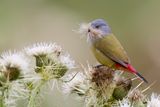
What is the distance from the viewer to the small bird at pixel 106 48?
5473 millimetres

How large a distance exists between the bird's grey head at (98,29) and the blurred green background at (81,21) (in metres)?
4.55

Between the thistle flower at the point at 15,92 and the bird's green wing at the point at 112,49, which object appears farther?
the bird's green wing at the point at 112,49

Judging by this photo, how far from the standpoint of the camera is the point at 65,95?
5.17 meters

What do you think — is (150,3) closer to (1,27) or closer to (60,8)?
(60,8)

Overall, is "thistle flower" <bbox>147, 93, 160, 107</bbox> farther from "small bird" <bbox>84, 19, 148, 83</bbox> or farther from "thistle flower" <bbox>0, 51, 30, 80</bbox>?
"thistle flower" <bbox>0, 51, 30, 80</bbox>

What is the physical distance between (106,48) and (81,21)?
20.1ft

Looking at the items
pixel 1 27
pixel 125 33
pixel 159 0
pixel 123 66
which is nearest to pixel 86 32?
pixel 123 66

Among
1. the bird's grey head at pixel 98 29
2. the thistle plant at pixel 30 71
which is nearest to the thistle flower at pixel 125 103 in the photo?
the thistle plant at pixel 30 71

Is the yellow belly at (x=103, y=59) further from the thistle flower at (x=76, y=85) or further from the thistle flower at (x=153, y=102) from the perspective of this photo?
the thistle flower at (x=153, y=102)

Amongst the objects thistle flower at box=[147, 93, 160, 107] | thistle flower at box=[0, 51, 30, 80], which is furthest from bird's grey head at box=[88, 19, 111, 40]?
thistle flower at box=[147, 93, 160, 107]

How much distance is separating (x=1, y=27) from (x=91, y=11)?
2178 millimetres

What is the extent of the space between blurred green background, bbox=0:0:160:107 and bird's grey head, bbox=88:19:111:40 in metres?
4.55

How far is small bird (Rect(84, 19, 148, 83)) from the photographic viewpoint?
547 cm

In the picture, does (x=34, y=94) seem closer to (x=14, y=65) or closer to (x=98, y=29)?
(x=14, y=65)
